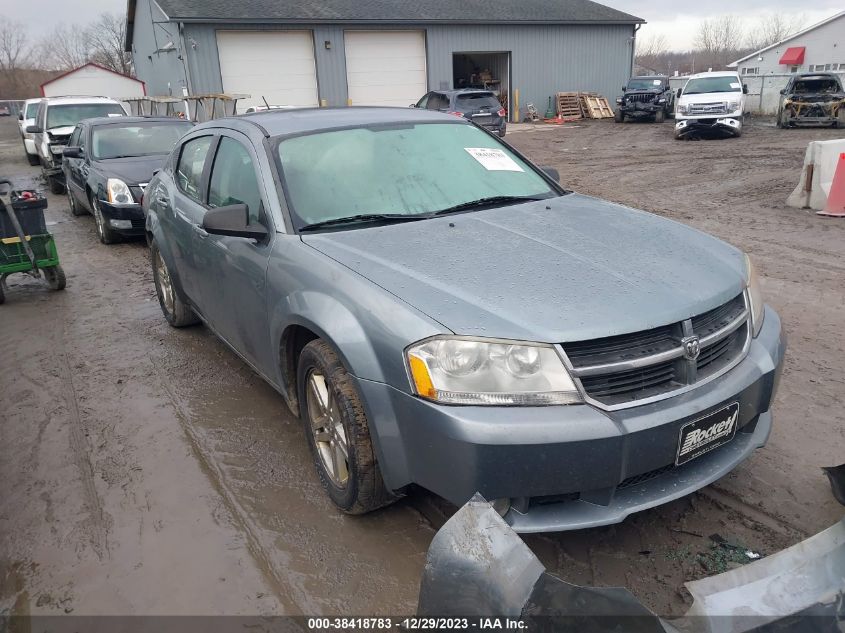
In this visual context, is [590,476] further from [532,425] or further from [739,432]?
[739,432]

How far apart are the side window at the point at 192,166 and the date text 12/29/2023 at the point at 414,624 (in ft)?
9.33

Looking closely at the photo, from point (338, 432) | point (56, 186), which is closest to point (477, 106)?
point (56, 186)

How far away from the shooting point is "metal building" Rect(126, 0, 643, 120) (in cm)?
2338

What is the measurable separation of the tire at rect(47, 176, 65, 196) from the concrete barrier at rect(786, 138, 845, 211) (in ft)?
46.5

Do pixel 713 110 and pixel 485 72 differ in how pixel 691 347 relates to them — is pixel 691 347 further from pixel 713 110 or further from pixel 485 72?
pixel 485 72

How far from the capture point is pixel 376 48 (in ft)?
86.1

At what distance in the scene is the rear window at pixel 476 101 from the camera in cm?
1922

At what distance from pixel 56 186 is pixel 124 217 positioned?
764 cm

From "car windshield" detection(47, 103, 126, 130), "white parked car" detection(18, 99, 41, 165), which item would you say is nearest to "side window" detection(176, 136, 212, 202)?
"car windshield" detection(47, 103, 126, 130)

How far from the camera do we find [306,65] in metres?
25.0

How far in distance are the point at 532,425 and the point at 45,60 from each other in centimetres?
10688

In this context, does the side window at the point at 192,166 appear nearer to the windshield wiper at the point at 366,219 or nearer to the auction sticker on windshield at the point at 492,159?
the windshield wiper at the point at 366,219

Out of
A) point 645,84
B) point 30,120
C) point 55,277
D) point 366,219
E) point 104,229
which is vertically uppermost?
point 645,84

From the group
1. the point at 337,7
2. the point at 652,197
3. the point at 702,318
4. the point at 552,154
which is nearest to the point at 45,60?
the point at 337,7
